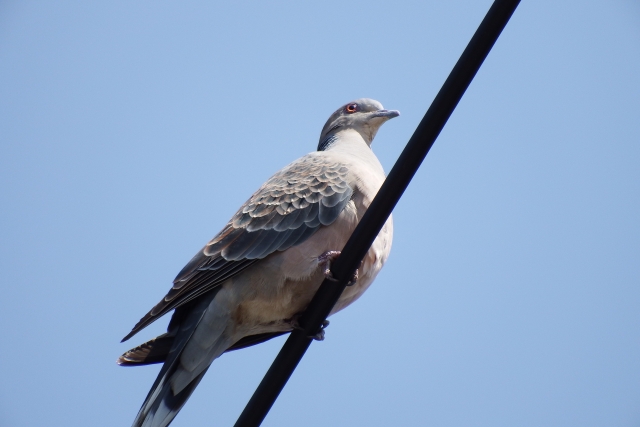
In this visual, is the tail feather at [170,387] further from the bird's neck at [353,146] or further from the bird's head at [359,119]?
the bird's head at [359,119]

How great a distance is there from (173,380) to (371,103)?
2.95 meters

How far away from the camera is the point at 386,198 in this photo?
286 cm

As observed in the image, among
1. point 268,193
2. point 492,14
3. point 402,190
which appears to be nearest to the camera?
point 492,14

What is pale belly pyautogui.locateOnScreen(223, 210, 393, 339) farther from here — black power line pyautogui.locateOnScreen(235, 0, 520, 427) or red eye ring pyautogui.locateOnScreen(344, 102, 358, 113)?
red eye ring pyautogui.locateOnScreen(344, 102, 358, 113)

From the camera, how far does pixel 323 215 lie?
13.9ft

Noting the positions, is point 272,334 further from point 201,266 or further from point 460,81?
point 460,81

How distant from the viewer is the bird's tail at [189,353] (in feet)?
13.4

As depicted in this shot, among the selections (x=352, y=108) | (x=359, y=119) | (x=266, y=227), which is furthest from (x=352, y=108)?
(x=266, y=227)

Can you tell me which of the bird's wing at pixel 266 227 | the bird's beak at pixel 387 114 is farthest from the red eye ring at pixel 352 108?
the bird's wing at pixel 266 227

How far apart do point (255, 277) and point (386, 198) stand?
1.53m

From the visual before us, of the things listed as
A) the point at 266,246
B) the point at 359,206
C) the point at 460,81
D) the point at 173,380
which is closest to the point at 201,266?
the point at 266,246

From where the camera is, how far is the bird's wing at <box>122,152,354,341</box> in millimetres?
4117

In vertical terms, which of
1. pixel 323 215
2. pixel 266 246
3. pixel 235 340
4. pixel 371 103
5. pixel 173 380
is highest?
pixel 371 103

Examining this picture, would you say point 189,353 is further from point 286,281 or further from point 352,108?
point 352,108
